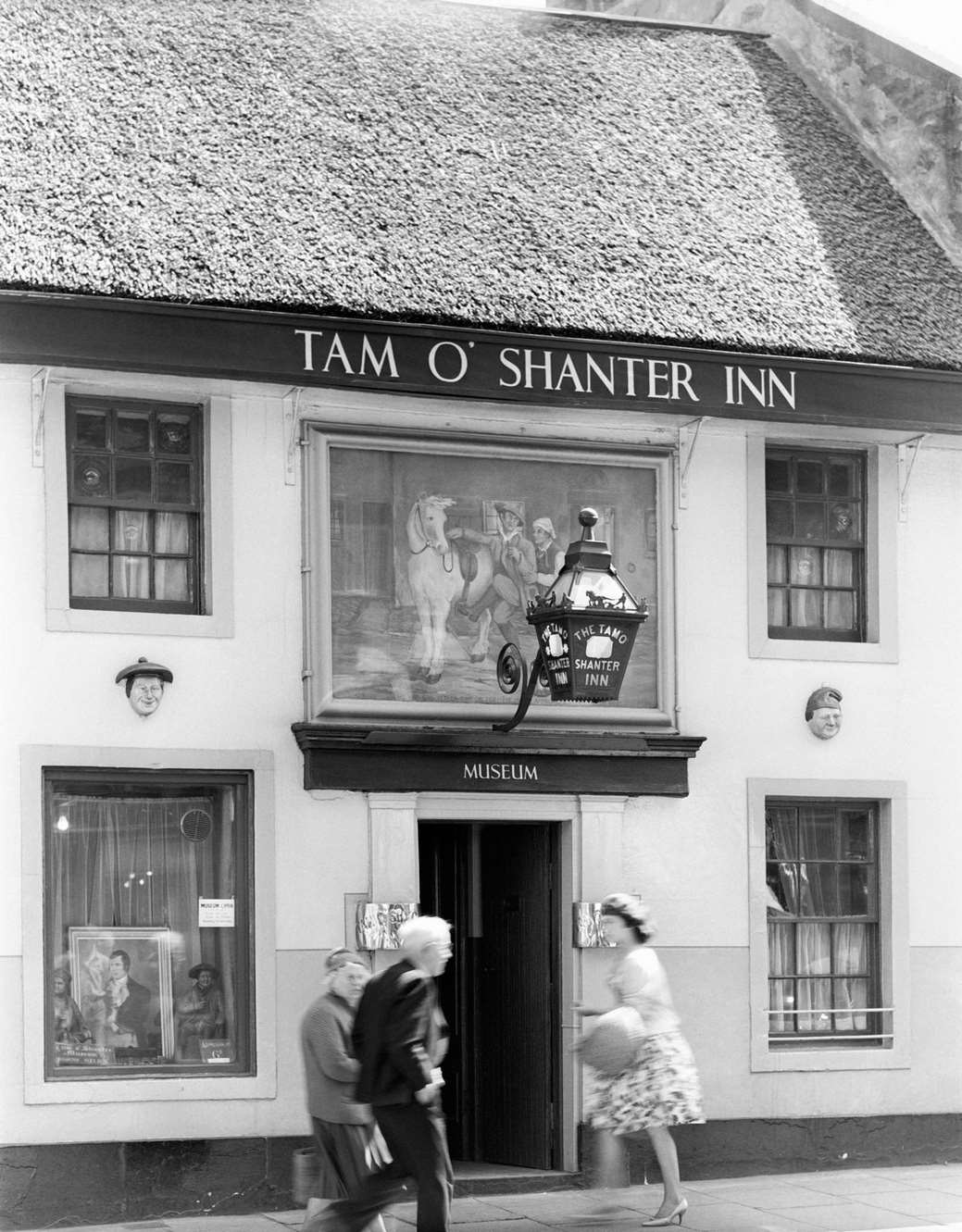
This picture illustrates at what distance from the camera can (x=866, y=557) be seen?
13.6 metres

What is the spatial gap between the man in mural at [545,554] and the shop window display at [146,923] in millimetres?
2288

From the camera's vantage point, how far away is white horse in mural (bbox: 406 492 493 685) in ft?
40.8

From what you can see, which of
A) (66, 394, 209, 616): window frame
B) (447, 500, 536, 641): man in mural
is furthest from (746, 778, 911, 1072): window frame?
(66, 394, 209, 616): window frame

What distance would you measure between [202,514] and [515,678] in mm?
2113

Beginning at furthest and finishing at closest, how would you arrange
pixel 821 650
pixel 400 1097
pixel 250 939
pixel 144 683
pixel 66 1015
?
1. pixel 821 650
2. pixel 250 939
3. pixel 144 683
4. pixel 66 1015
5. pixel 400 1097

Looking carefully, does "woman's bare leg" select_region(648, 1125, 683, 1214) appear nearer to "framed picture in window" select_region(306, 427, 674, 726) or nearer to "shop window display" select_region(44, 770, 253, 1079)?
"shop window display" select_region(44, 770, 253, 1079)

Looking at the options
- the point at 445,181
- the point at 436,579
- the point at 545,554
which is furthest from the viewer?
the point at 445,181

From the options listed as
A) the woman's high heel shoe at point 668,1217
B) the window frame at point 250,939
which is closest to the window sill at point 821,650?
the window frame at point 250,939

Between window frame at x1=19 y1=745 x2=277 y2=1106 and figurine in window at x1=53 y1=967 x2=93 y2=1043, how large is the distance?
0.10 metres

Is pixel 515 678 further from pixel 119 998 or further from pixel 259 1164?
pixel 259 1164

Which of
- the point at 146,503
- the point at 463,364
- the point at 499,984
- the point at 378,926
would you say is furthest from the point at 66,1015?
the point at 463,364

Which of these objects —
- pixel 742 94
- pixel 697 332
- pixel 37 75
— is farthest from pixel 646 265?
pixel 37 75

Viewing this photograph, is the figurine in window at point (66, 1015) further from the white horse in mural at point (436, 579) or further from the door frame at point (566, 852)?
the white horse in mural at point (436, 579)

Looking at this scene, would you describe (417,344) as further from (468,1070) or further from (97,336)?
(468,1070)
